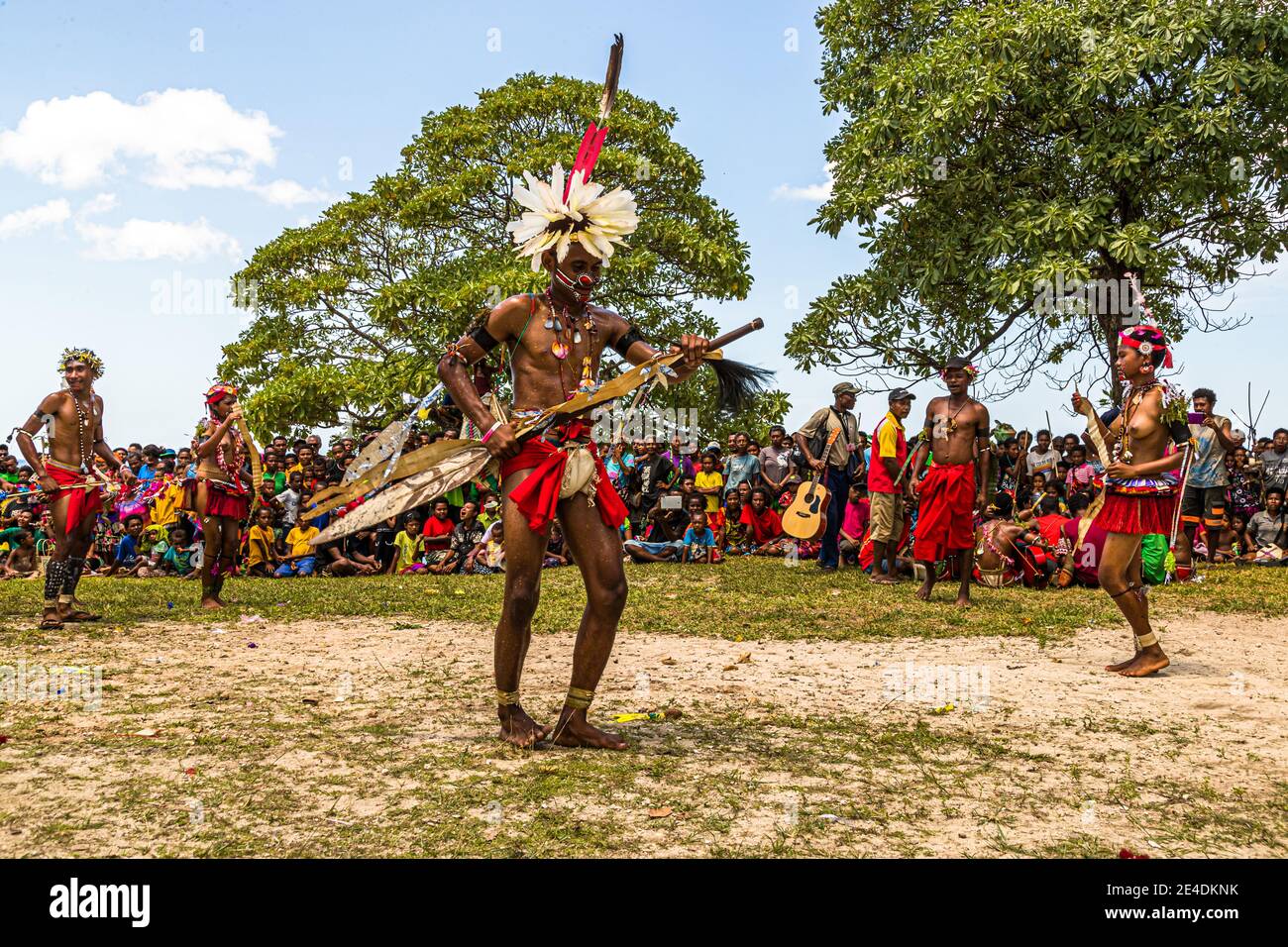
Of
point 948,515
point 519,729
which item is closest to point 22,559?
point 948,515

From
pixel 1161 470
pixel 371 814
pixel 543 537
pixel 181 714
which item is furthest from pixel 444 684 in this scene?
pixel 1161 470

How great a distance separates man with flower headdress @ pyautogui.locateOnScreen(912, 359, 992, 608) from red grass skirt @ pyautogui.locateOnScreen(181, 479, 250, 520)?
6.28 m

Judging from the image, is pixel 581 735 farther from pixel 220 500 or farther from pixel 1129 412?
pixel 220 500

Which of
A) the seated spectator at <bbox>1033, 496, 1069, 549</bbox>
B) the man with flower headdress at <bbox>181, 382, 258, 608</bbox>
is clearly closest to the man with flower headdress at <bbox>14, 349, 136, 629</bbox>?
the man with flower headdress at <bbox>181, 382, 258, 608</bbox>

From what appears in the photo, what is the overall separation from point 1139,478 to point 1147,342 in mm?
884

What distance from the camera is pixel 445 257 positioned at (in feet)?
70.1

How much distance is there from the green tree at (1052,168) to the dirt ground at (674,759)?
8.92 m

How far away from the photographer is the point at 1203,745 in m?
4.86

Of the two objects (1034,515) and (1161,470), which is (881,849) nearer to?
(1161,470)

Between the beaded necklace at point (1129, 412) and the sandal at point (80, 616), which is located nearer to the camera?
the beaded necklace at point (1129, 412)

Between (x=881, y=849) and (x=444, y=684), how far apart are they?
10.8 ft

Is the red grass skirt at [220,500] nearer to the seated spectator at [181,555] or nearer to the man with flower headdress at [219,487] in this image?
the man with flower headdress at [219,487]

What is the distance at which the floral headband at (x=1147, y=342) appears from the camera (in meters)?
6.82

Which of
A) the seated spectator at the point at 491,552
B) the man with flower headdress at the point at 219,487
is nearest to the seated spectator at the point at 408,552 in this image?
the seated spectator at the point at 491,552
